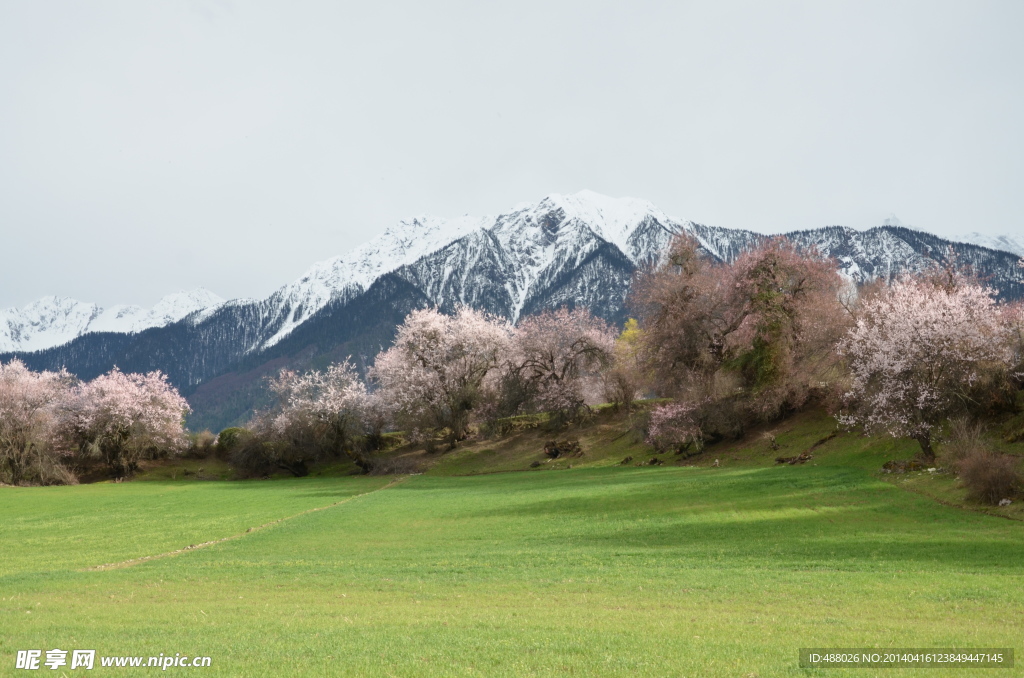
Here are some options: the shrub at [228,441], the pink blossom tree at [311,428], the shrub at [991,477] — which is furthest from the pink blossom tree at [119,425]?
the shrub at [991,477]

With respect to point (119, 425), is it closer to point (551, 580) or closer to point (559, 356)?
point (559, 356)

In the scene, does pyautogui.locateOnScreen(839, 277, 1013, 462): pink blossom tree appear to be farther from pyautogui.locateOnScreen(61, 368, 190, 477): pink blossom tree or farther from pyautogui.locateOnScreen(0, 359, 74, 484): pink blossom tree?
pyautogui.locateOnScreen(0, 359, 74, 484): pink blossom tree

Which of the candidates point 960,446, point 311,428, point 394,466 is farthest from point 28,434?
point 960,446

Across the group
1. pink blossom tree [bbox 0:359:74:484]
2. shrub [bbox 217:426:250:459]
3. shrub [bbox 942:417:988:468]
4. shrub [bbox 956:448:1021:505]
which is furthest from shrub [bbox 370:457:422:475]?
shrub [bbox 956:448:1021:505]

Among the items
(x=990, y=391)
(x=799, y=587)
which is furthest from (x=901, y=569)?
(x=990, y=391)

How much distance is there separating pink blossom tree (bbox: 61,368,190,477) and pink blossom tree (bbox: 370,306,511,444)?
26.4m

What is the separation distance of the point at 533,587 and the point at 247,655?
8.06m

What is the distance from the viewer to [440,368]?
8019cm

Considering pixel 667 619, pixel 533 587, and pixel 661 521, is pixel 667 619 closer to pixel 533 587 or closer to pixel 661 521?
pixel 533 587

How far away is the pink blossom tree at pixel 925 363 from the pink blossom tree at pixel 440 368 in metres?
47.3

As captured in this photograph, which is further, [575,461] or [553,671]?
[575,461]

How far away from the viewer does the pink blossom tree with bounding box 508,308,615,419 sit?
7500 cm

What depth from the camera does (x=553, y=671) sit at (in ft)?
31.3

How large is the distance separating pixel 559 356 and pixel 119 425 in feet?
178
